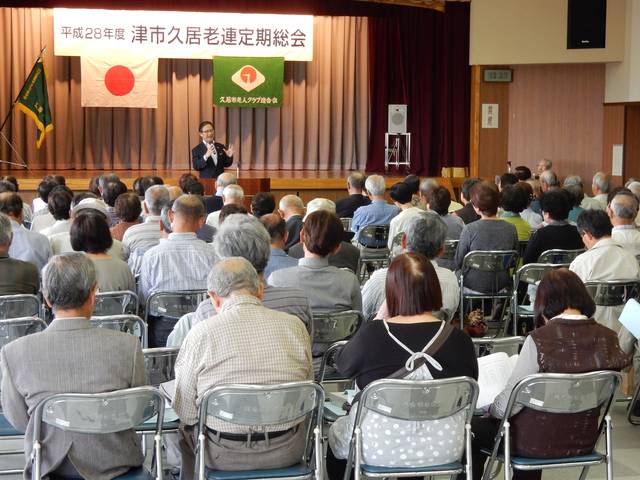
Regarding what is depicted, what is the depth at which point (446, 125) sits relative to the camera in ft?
51.9

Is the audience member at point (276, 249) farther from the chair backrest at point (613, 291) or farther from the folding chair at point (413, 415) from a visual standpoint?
the folding chair at point (413, 415)

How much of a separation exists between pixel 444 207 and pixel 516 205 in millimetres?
580

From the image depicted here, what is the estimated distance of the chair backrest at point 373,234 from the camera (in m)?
8.17

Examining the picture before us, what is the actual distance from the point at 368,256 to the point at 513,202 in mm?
1274

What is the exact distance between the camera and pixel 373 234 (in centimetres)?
820

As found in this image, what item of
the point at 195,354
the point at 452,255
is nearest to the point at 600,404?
the point at 195,354

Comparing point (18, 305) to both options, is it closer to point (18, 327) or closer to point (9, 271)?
point (9, 271)

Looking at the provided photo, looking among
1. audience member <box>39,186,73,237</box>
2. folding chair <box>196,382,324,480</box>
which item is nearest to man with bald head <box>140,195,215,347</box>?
audience member <box>39,186,73,237</box>

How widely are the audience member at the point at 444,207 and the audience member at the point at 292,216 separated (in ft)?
3.26

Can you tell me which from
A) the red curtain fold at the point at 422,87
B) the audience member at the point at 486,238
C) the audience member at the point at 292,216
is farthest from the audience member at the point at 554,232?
the red curtain fold at the point at 422,87

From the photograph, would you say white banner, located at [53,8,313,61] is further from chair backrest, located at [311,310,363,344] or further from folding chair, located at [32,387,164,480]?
folding chair, located at [32,387,164,480]

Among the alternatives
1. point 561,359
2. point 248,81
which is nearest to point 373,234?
point 561,359

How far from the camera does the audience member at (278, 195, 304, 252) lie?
710cm

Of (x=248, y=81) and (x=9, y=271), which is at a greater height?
(x=248, y=81)
